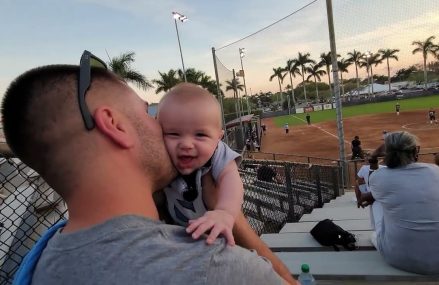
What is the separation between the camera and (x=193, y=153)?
5.04 ft

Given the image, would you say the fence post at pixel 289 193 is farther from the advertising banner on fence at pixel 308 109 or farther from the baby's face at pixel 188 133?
the advertising banner on fence at pixel 308 109

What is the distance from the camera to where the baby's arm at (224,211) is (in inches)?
43.1

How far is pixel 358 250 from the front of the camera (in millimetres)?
4285

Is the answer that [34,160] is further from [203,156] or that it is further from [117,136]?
[203,156]

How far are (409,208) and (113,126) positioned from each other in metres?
3.17

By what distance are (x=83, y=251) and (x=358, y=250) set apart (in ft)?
13.2

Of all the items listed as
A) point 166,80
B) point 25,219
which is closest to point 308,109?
point 166,80

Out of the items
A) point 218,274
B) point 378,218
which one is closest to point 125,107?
point 218,274

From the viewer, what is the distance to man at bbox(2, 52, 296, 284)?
0.91 meters

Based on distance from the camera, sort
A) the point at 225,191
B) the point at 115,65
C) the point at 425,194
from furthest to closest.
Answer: the point at 115,65
the point at 425,194
the point at 225,191

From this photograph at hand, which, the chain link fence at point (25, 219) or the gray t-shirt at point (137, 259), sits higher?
the gray t-shirt at point (137, 259)

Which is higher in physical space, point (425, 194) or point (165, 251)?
point (165, 251)

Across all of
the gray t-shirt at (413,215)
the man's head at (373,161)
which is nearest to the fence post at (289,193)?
the man's head at (373,161)

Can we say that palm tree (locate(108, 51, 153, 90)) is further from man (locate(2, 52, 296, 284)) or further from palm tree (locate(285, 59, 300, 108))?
palm tree (locate(285, 59, 300, 108))
